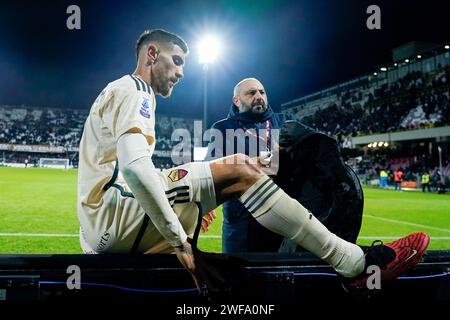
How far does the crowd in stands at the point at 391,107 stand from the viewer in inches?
1123

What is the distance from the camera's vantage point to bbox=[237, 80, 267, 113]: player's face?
3.15 metres

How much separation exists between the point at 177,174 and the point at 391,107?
34.6m

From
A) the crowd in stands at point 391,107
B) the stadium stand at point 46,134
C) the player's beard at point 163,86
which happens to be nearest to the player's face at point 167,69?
the player's beard at point 163,86

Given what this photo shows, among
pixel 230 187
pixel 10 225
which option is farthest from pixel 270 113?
pixel 10 225

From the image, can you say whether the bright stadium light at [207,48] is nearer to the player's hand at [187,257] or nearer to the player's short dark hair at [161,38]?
the player's short dark hair at [161,38]

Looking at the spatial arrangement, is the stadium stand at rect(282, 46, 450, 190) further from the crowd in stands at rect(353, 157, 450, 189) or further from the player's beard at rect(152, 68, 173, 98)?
the player's beard at rect(152, 68, 173, 98)

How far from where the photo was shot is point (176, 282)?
1.92m

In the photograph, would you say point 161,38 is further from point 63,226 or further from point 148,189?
point 63,226

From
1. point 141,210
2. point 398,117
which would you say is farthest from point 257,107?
point 398,117

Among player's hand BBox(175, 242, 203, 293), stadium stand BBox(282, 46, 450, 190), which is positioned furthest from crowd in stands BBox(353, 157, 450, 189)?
player's hand BBox(175, 242, 203, 293)

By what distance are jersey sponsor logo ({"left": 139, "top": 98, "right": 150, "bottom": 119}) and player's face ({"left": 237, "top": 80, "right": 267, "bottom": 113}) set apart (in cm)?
143

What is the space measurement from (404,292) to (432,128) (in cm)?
2824

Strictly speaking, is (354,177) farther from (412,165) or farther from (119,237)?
(412,165)

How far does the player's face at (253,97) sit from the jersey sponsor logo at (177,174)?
1348mm
